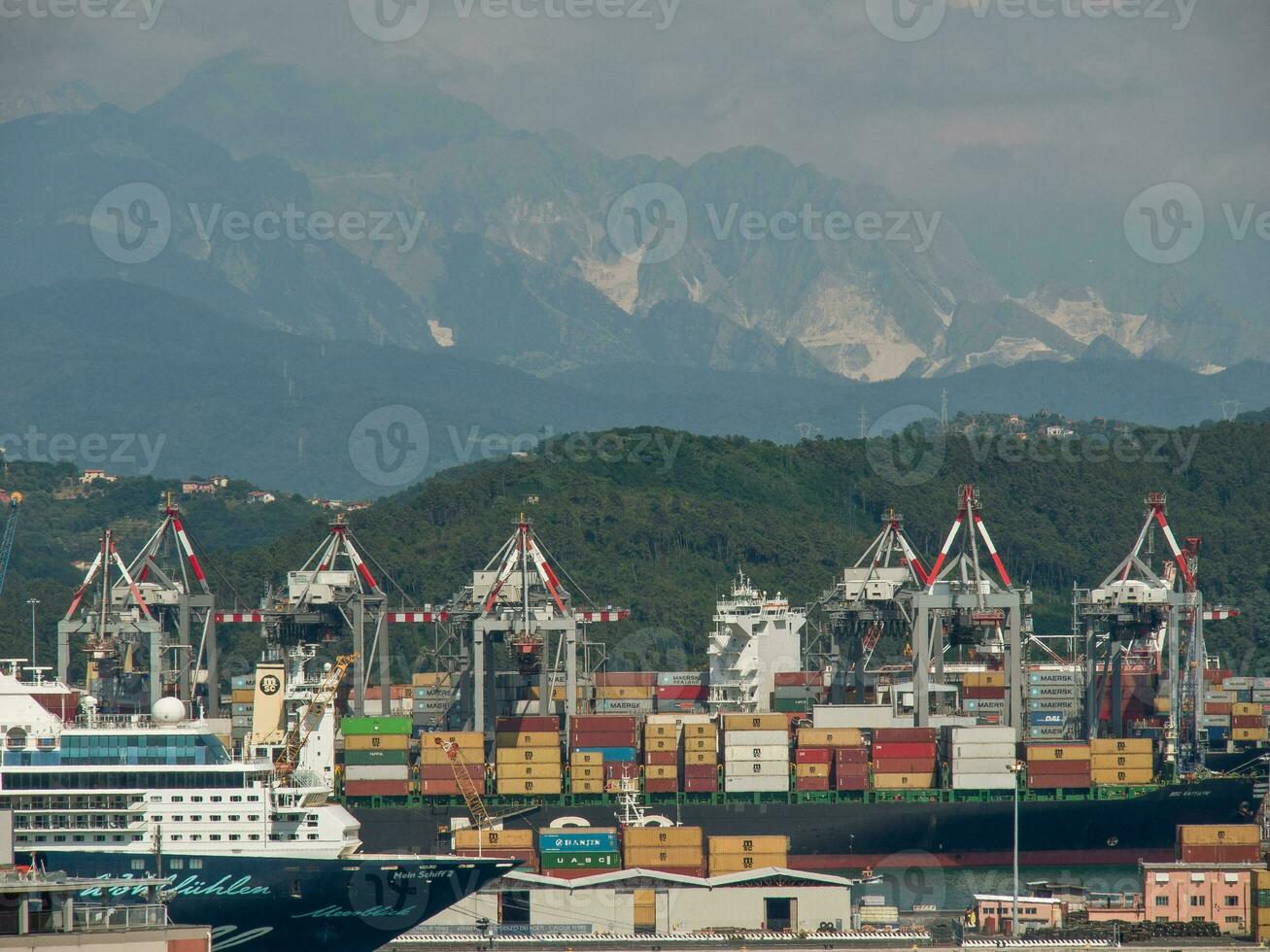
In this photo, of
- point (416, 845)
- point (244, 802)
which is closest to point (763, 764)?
point (416, 845)

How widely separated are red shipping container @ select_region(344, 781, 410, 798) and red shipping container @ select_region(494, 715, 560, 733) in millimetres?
4985

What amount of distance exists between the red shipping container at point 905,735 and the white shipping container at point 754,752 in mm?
4330

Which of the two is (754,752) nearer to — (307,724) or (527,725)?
(527,725)

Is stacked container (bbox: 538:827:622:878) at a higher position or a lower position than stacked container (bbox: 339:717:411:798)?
lower

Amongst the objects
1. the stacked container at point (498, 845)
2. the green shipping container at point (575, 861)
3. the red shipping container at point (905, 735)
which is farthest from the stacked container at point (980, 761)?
the stacked container at point (498, 845)

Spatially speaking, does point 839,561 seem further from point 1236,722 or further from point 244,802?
point 244,802

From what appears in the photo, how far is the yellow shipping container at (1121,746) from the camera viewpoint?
91125 millimetres

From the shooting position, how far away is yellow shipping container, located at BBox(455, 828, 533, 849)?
249 feet

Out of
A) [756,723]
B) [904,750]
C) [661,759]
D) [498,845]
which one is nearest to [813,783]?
[756,723]

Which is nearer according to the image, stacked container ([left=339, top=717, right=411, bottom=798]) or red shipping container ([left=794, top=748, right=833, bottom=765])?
stacked container ([left=339, top=717, right=411, bottom=798])

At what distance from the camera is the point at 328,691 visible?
72.1m

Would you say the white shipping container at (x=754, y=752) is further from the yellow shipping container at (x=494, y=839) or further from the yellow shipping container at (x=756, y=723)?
the yellow shipping container at (x=494, y=839)

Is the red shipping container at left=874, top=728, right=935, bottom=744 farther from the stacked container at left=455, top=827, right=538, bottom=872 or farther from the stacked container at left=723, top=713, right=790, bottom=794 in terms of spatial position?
the stacked container at left=455, top=827, right=538, bottom=872

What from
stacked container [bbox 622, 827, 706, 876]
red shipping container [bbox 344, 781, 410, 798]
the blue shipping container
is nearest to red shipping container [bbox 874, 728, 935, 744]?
stacked container [bbox 622, 827, 706, 876]
